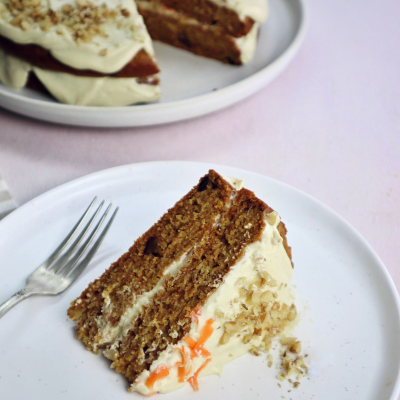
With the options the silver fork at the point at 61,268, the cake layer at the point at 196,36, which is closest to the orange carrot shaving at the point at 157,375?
the silver fork at the point at 61,268

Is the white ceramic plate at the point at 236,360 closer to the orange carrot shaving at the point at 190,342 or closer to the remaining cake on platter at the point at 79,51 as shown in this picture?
the orange carrot shaving at the point at 190,342

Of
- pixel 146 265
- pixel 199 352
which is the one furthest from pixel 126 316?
pixel 199 352

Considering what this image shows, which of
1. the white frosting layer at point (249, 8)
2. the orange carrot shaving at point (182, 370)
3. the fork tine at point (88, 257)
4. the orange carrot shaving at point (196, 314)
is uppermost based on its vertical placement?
the white frosting layer at point (249, 8)

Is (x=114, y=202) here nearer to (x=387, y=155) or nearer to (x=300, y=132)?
(x=300, y=132)

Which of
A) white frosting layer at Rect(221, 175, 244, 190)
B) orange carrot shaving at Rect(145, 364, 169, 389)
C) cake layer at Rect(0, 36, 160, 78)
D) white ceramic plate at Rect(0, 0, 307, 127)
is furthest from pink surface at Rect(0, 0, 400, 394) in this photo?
orange carrot shaving at Rect(145, 364, 169, 389)

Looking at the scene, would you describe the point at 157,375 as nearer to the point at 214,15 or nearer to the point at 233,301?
the point at 233,301

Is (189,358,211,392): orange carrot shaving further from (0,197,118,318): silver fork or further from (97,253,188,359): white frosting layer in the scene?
(0,197,118,318): silver fork

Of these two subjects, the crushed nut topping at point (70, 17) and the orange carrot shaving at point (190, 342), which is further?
the crushed nut topping at point (70, 17)
